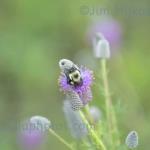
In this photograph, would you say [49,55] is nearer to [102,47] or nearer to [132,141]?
[102,47]

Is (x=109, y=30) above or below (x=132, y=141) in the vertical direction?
above

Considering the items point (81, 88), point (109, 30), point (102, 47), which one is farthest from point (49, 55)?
point (81, 88)

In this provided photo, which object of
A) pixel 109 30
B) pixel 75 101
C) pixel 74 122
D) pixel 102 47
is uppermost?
pixel 109 30

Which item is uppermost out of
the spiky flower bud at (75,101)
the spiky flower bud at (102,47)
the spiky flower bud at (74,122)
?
the spiky flower bud at (102,47)

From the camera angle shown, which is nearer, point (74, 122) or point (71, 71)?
point (71, 71)

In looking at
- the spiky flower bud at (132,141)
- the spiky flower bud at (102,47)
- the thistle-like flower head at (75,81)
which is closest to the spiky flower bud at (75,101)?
the thistle-like flower head at (75,81)

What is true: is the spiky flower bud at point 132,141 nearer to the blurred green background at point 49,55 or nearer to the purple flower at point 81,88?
the purple flower at point 81,88

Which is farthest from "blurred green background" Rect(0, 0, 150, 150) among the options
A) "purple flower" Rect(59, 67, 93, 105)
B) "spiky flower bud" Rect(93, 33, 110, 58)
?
"purple flower" Rect(59, 67, 93, 105)

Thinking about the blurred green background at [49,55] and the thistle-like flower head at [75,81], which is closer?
the thistle-like flower head at [75,81]
